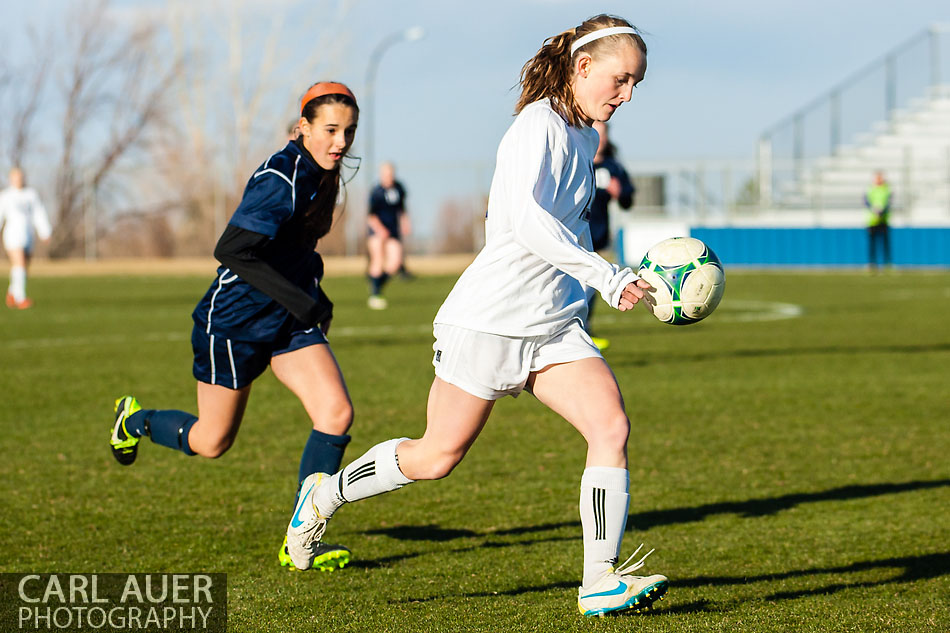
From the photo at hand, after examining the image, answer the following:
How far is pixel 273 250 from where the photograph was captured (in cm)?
495

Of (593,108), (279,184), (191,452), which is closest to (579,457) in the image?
(191,452)

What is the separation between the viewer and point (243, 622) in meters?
4.08

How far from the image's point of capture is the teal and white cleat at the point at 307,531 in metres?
4.66

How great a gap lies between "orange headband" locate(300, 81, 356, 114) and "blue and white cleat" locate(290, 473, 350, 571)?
1.47 meters

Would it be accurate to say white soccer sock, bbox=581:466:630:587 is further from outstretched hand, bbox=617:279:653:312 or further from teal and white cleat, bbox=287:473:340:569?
teal and white cleat, bbox=287:473:340:569

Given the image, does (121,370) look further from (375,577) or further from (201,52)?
(201,52)

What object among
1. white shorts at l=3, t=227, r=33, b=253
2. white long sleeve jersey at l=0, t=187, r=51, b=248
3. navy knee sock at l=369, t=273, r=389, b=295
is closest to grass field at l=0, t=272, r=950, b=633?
navy knee sock at l=369, t=273, r=389, b=295

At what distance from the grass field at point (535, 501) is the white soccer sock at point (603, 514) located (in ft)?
0.69

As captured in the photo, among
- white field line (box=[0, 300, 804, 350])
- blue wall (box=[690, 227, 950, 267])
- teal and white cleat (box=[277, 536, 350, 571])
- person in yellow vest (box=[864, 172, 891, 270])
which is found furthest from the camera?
blue wall (box=[690, 227, 950, 267])

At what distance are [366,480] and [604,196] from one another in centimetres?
836

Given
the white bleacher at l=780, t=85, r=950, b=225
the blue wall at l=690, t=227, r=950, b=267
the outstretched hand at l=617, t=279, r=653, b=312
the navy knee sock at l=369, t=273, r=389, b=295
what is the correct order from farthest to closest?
the white bleacher at l=780, t=85, r=950, b=225, the blue wall at l=690, t=227, r=950, b=267, the navy knee sock at l=369, t=273, r=389, b=295, the outstretched hand at l=617, t=279, r=653, b=312

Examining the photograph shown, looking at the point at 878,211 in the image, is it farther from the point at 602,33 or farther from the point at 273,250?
the point at 602,33

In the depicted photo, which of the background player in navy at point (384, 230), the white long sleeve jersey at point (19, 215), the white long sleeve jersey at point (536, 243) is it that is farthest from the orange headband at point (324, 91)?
the white long sleeve jersey at point (19, 215)

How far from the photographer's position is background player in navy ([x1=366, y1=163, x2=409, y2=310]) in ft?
65.8
